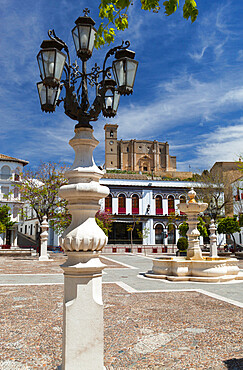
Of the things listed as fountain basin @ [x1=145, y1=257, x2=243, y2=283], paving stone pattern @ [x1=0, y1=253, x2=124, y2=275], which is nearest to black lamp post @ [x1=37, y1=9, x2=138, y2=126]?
fountain basin @ [x1=145, y1=257, x2=243, y2=283]

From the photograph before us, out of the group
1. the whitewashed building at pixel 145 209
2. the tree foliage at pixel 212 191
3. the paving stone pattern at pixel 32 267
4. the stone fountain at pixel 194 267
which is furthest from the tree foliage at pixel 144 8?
the whitewashed building at pixel 145 209

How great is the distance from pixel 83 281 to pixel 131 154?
76908 mm

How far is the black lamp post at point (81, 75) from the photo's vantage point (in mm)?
3731

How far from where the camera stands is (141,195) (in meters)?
37.5

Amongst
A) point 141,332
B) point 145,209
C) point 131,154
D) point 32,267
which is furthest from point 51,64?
point 131,154

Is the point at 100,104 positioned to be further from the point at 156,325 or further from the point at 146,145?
the point at 146,145

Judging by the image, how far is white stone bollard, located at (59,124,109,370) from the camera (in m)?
2.83

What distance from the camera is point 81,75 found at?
4211 mm

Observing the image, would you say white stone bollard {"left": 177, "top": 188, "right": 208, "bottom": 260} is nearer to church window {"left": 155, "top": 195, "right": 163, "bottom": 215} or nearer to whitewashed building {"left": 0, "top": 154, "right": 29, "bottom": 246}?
church window {"left": 155, "top": 195, "right": 163, "bottom": 215}

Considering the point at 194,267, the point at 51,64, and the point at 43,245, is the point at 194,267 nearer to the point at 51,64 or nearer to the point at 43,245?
the point at 51,64

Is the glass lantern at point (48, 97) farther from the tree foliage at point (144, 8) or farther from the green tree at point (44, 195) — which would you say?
the green tree at point (44, 195)

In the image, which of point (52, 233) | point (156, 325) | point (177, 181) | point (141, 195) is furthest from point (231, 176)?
point (156, 325)

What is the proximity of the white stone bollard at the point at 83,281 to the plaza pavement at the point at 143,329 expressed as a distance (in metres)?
0.86

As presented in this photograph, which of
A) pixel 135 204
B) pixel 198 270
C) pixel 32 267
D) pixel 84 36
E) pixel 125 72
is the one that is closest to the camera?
pixel 125 72
